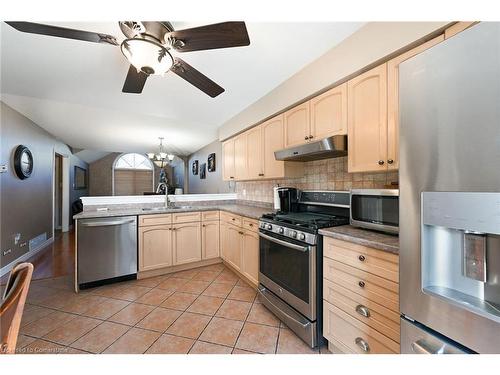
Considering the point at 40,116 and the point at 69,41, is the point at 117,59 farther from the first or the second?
the point at 40,116

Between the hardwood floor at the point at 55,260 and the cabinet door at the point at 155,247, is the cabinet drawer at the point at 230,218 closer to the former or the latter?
the cabinet door at the point at 155,247

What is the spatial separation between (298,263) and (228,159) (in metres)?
2.45

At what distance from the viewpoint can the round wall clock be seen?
122 inches

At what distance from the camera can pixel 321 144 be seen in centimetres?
170

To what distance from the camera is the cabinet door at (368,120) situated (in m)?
1.40

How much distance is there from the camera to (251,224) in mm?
2350

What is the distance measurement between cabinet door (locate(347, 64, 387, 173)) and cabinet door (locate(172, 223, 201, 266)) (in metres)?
2.23

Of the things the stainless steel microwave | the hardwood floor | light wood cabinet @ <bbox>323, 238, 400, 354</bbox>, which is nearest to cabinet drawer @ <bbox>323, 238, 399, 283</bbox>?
light wood cabinet @ <bbox>323, 238, 400, 354</bbox>

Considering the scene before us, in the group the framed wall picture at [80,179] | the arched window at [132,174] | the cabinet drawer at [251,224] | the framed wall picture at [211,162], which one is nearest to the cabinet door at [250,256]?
the cabinet drawer at [251,224]

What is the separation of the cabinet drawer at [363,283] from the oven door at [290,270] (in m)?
0.12

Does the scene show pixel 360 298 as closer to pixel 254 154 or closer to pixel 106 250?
pixel 254 154
